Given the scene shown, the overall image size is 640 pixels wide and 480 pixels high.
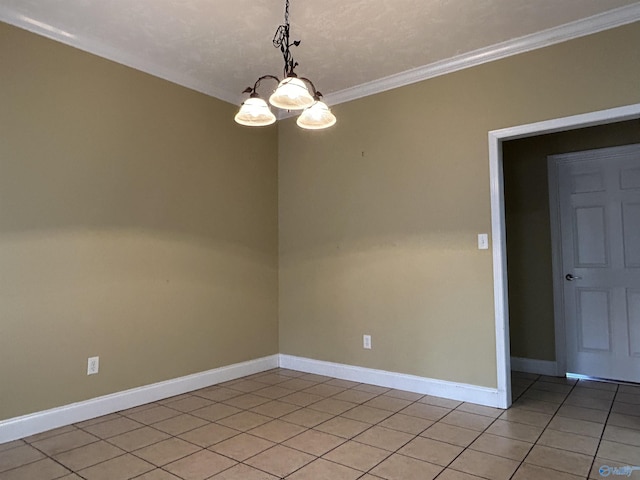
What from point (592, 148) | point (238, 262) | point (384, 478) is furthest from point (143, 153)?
point (592, 148)

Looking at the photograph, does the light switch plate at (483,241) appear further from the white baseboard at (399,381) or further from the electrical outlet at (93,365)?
the electrical outlet at (93,365)

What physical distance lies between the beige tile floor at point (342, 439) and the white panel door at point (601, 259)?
0.42 m

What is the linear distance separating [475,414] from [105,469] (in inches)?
94.1

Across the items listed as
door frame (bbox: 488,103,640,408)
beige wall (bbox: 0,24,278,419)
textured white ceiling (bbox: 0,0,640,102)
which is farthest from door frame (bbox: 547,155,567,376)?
beige wall (bbox: 0,24,278,419)

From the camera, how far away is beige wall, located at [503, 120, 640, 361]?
4152 millimetres

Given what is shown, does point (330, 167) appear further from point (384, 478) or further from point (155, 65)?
point (384, 478)

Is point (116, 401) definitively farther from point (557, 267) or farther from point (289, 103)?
point (557, 267)

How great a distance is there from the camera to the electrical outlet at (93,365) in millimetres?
2965

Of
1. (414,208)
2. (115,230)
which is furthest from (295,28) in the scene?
(115,230)

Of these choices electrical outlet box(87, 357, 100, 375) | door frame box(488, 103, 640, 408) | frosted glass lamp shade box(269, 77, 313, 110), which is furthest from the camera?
door frame box(488, 103, 640, 408)

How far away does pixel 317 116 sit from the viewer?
233 cm

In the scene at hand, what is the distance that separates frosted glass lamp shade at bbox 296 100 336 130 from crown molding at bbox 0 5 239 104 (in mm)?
1760

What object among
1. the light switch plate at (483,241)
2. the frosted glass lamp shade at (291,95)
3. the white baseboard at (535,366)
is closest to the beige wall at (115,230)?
the frosted glass lamp shade at (291,95)

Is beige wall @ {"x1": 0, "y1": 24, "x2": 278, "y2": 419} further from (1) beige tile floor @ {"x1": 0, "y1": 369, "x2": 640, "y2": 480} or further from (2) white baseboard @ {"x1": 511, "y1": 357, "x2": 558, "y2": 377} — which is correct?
(2) white baseboard @ {"x1": 511, "y1": 357, "x2": 558, "y2": 377}
